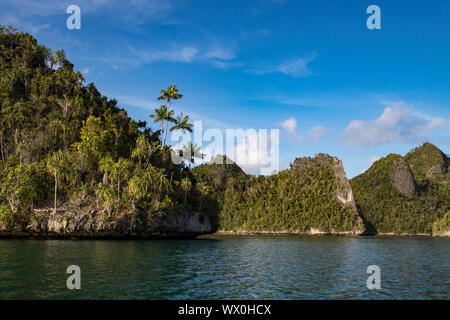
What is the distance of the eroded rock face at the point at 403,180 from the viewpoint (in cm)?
15025

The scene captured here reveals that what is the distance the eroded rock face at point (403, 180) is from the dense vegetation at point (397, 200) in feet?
4.32

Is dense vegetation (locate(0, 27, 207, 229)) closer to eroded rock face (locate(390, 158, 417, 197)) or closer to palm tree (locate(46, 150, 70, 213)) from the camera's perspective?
palm tree (locate(46, 150, 70, 213))

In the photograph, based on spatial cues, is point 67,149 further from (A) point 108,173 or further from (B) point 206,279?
(B) point 206,279

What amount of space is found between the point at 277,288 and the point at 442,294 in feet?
33.7

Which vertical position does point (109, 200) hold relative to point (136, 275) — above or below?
above

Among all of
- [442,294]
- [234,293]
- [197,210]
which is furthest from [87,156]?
[442,294]

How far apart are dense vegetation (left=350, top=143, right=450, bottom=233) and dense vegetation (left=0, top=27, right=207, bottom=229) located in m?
99.3

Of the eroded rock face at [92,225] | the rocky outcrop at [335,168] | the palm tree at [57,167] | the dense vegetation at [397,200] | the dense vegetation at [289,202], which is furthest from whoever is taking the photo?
the dense vegetation at [397,200]

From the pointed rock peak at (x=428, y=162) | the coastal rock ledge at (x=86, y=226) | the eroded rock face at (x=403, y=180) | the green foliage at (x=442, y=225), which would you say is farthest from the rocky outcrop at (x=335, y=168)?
the pointed rock peak at (x=428, y=162)

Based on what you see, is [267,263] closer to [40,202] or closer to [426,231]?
[40,202]

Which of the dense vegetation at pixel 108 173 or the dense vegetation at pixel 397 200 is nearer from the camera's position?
the dense vegetation at pixel 108 173

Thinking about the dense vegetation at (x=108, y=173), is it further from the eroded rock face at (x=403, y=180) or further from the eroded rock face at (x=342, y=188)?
the eroded rock face at (x=403, y=180)

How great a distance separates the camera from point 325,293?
19.1 meters

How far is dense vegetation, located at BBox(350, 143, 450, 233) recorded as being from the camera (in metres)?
138
